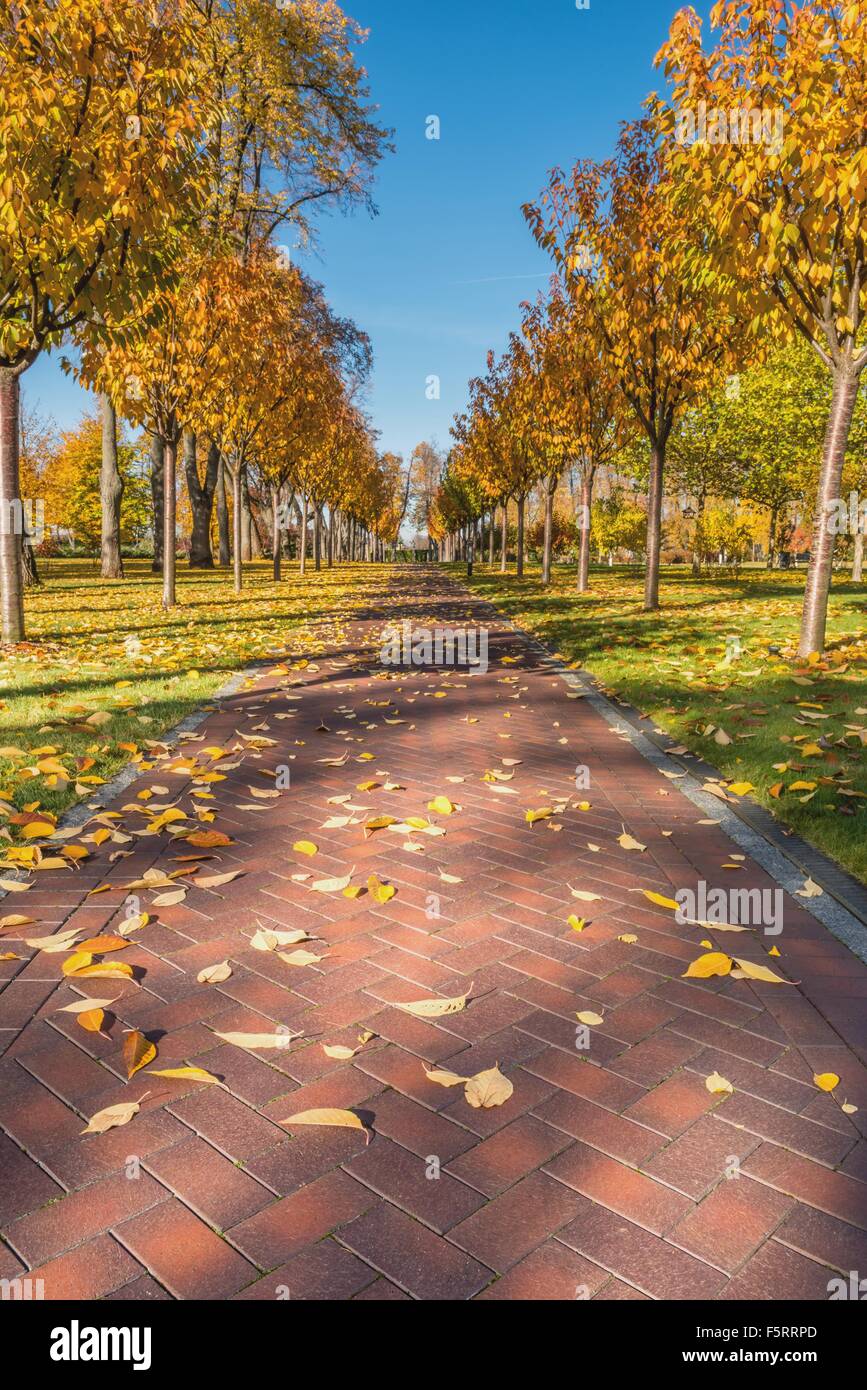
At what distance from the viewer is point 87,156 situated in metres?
8.20

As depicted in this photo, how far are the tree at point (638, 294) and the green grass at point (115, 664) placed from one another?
6885mm

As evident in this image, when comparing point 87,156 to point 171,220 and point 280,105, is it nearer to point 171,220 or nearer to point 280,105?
point 171,220

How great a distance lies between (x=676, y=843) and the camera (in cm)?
425

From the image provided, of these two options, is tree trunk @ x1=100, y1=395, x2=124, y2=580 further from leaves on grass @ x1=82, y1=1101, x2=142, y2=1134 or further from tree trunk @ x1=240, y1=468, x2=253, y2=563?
leaves on grass @ x1=82, y1=1101, x2=142, y2=1134

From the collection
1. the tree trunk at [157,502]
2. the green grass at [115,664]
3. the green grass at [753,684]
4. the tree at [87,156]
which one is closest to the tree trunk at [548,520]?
the green grass at [115,664]

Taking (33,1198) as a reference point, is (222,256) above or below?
above

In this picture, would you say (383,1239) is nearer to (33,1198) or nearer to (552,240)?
(33,1198)

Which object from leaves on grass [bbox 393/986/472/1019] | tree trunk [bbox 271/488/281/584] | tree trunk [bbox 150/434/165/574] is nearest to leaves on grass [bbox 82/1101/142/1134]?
leaves on grass [bbox 393/986/472/1019]

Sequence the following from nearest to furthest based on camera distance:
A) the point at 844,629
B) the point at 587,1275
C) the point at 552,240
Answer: the point at 587,1275
the point at 844,629
the point at 552,240

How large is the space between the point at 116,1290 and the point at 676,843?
3.22 metres

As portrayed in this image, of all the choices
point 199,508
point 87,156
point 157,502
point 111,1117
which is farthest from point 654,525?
point 199,508

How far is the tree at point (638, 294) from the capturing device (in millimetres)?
13070

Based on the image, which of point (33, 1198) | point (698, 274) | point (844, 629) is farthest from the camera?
point (844, 629)
